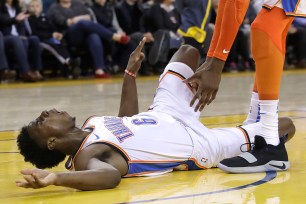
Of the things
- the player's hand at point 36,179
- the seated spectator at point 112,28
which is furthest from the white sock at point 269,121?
the seated spectator at point 112,28

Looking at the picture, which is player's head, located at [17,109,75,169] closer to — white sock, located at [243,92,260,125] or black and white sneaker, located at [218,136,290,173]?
black and white sneaker, located at [218,136,290,173]

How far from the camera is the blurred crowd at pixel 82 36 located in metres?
10.9

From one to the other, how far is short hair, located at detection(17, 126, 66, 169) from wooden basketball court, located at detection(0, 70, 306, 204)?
0.17m

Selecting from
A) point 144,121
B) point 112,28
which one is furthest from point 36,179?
point 112,28

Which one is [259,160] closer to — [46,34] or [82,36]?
[46,34]

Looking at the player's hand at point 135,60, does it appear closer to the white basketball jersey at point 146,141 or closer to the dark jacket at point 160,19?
the white basketball jersey at point 146,141

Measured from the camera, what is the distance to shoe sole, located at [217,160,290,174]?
405cm

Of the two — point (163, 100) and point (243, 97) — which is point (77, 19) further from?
point (163, 100)

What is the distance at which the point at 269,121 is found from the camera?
4.14 m

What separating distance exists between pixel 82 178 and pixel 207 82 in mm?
840

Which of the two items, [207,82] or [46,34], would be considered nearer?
[207,82]

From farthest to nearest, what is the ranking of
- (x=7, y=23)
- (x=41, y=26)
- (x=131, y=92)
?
(x=41, y=26) → (x=7, y=23) → (x=131, y=92)

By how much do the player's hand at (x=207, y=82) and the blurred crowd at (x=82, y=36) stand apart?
599 cm

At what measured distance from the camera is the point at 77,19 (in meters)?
11.4
